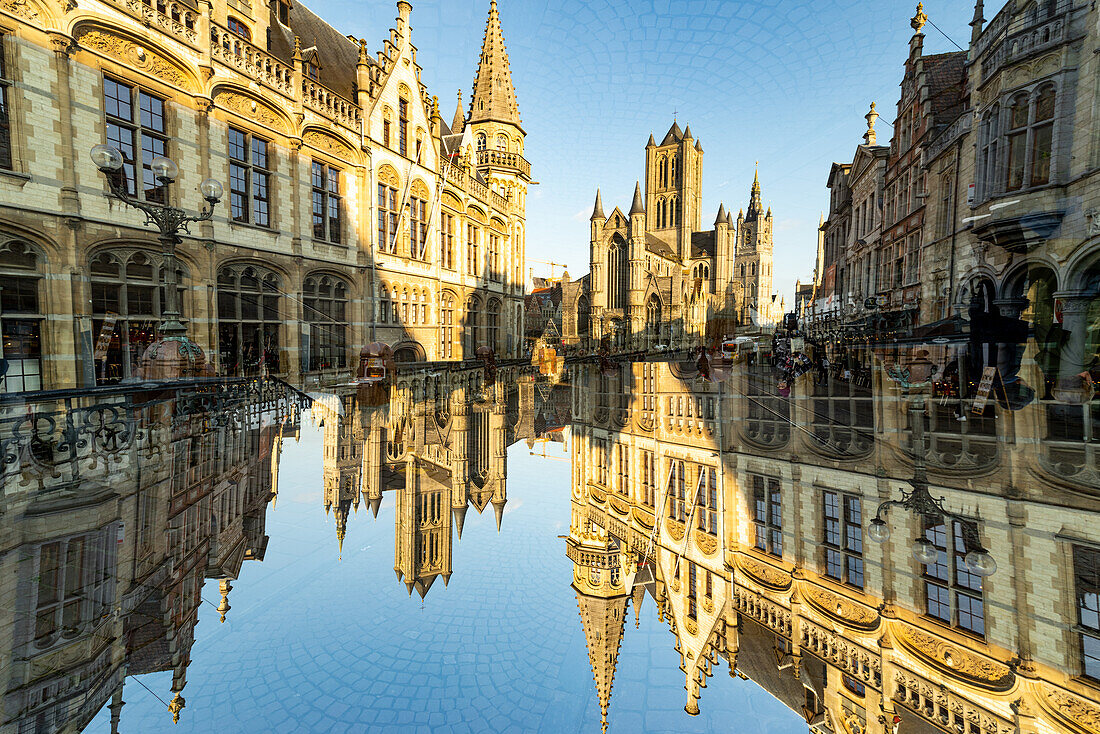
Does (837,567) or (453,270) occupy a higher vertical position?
(453,270)

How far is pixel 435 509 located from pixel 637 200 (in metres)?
69.4

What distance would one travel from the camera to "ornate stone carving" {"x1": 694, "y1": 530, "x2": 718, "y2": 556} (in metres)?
4.61

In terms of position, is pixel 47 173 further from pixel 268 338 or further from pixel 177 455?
pixel 177 455

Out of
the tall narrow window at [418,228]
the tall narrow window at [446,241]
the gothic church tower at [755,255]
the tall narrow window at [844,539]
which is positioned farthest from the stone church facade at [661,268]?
the tall narrow window at [844,539]

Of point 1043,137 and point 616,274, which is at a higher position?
point 616,274

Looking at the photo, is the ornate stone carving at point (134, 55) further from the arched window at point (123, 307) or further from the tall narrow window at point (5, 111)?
the arched window at point (123, 307)

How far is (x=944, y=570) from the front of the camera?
396 centimetres

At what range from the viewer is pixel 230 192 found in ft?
51.2

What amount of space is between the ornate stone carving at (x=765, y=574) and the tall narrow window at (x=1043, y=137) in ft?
51.0

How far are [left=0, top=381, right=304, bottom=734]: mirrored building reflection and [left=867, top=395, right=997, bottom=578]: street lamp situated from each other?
5.76 meters

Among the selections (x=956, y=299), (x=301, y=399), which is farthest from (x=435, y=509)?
(x=956, y=299)

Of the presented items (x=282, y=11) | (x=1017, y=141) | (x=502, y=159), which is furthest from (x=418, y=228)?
(x=1017, y=141)

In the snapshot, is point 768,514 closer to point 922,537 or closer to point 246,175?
point 922,537

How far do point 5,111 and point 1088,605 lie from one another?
21.9 meters
